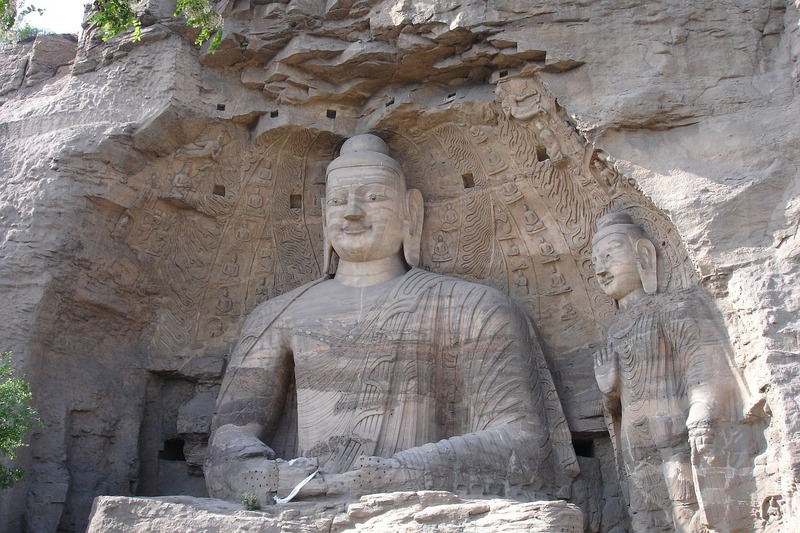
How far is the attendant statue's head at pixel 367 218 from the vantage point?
8.47 meters

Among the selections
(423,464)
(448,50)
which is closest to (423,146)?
(448,50)

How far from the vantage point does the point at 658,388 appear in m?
7.07

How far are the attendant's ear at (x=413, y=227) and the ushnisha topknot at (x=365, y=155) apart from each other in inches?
7.7

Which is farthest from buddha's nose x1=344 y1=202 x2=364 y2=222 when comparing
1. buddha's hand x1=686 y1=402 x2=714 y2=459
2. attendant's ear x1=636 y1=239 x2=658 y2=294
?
buddha's hand x1=686 y1=402 x2=714 y2=459

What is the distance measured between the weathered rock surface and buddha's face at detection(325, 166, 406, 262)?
2.60 m

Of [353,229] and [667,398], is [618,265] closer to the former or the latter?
[667,398]

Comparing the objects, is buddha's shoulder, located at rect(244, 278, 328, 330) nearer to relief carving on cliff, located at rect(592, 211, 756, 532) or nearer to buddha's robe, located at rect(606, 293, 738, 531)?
relief carving on cliff, located at rect(592, 211, 756, 532)

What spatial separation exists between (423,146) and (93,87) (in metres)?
2.75

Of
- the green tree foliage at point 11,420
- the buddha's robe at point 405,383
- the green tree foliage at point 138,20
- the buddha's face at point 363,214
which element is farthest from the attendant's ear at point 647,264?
the green tree foliage at point 11,420

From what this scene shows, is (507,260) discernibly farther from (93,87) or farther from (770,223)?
(93,87)

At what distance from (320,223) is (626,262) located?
284 cm

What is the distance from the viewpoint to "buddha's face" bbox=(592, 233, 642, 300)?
24.7ft

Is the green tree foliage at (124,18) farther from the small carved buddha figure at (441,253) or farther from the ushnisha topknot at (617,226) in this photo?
the ushnisha topknot at (617,226)

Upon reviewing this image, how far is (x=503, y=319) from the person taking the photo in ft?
26.0
